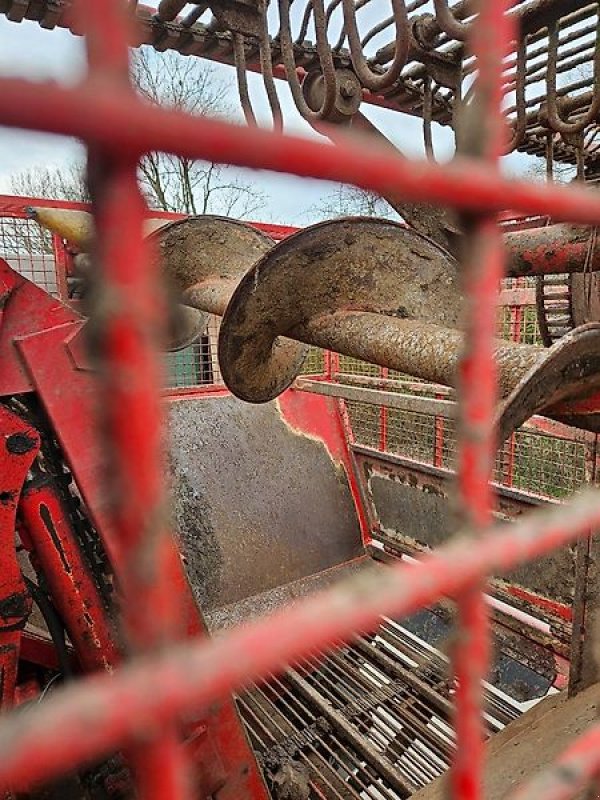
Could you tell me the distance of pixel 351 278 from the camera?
115 cm

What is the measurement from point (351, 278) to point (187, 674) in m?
0.99

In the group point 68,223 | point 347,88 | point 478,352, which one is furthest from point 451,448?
point 478,352

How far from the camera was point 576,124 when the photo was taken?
1.74m

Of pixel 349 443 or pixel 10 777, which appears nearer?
pixel 10 777

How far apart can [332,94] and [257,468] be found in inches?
76.0

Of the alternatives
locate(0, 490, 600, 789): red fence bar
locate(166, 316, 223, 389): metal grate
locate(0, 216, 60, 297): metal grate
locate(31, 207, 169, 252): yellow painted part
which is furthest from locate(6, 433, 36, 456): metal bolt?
locate(166, 316, 223, 389): metal grate

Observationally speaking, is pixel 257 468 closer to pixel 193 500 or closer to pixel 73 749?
Result: pixel 193 500

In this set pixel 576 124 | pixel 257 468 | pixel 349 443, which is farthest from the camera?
pixel 349 443

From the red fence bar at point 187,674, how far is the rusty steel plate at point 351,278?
82 centimetres

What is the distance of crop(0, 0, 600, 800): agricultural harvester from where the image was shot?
241 millimetres

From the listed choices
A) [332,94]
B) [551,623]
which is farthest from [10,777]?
[551,623]

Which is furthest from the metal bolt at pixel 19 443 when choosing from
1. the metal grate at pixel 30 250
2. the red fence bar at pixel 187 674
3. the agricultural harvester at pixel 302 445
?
the metal grate at pixel 30 250

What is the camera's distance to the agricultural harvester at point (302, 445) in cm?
24

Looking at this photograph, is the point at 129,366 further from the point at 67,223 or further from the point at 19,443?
the point at 67,223
